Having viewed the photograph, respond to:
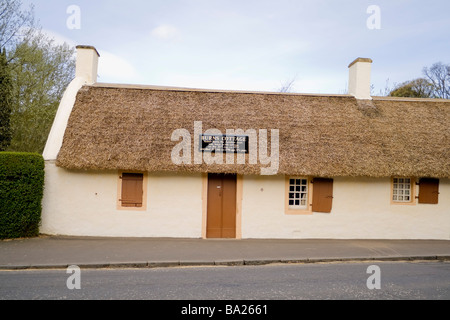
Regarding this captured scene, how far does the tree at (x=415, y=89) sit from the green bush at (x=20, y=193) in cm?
3048

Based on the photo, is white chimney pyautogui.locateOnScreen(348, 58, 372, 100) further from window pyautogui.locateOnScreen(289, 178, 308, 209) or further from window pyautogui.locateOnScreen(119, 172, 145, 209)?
window pyautogui.locateOnScreen(119, 172, 145, 209)

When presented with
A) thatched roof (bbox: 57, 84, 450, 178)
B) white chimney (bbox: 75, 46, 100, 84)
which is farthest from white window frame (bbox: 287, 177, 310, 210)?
white chimney (bbox: 75, 46, 100, 84)

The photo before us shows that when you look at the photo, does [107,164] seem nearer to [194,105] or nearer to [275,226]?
[194,105]

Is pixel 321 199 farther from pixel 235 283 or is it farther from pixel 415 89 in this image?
pixel 415 89

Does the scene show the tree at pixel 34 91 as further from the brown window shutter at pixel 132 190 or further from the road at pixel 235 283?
the road at pixel 235 283

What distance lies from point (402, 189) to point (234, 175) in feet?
19.3

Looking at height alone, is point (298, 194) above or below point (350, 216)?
above

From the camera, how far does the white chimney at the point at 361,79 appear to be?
45.2ft

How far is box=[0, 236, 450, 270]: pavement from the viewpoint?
777 cm

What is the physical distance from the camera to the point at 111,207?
10.9 m

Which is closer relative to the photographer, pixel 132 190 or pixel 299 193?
pixel 132 190

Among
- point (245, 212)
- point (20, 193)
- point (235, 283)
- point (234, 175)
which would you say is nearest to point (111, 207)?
point (20, 193)
